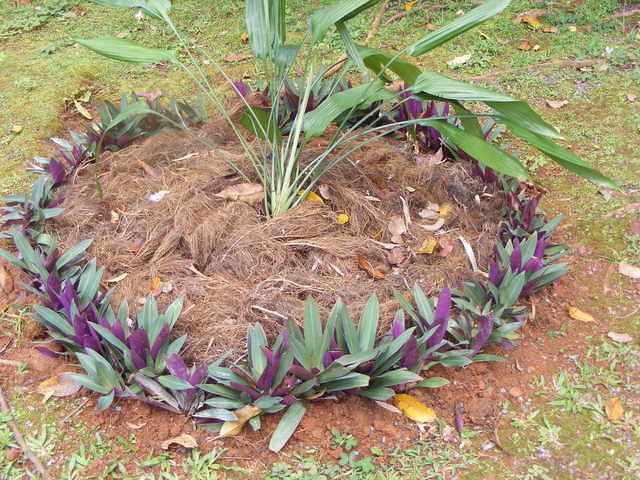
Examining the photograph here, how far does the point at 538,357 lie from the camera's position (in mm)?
2342

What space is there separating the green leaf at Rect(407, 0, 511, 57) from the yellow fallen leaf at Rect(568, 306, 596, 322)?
1.15m

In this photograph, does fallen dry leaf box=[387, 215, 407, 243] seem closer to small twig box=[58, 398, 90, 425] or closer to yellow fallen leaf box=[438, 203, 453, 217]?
yellow fallen leaf box=[438, 203, 453, 217]

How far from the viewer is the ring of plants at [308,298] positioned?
2.05 meters

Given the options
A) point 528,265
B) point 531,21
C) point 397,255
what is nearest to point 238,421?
point 397,255

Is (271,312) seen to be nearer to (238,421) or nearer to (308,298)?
(308,298)

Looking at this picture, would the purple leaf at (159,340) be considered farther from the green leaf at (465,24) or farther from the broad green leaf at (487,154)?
the green leaf at (465,24)

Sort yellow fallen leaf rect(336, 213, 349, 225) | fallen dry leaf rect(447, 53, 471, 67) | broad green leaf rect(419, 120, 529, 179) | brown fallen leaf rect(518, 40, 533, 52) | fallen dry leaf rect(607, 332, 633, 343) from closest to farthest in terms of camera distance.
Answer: broad green leaf rect(419, 120, 529, 179) < fallen dry leaf rect(607, 332, 633, 343) < yellow fallen leaf rect(336, 213, 349, 225) < fallen dry leaf rect(447, 53, 471, 67) < brown fallen leaf rect(518, 40, 533, 52)

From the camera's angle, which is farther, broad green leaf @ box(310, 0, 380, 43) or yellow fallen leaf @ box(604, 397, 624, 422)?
broad green leaf @ box(310, 0, 380, 43)

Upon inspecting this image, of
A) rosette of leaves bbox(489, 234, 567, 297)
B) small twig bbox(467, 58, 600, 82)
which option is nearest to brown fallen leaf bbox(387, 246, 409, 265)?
rosette of leaves bbox(489, 234, 567, 297)

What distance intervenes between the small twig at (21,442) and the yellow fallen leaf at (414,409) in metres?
1.13

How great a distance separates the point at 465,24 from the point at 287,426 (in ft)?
5.02

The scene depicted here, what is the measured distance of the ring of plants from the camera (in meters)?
2.05

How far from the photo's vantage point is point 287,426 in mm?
2018

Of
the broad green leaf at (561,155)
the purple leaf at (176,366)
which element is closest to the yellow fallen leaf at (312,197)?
the broad green leaf at (561,155)
